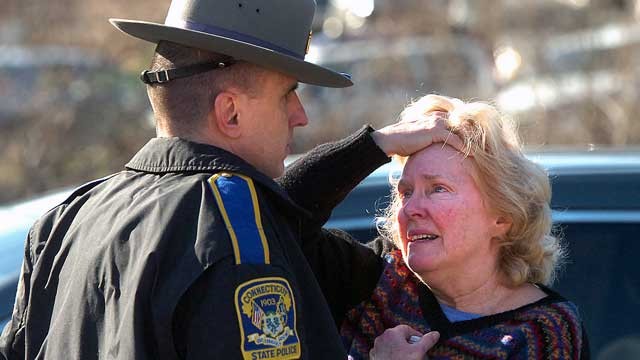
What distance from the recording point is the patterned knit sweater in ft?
7.95

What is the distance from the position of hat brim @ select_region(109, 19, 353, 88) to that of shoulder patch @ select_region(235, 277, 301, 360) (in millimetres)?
451

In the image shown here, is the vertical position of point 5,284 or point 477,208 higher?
point 477,208

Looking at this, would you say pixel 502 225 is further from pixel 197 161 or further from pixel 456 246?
pixel 197 161

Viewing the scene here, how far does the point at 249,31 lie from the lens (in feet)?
6.88

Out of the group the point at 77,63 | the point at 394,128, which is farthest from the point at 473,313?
the point at 77,63

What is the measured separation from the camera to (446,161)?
101 inches

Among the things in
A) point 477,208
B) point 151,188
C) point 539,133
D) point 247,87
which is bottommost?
point 539,133

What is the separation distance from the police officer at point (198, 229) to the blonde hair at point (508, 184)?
45cm

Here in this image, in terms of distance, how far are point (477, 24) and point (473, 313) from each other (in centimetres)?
1030

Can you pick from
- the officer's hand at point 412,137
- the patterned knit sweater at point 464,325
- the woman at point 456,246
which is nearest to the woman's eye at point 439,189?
the woman at point 456,246

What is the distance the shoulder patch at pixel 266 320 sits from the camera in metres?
1.82

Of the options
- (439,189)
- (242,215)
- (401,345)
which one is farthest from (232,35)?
(401,345)

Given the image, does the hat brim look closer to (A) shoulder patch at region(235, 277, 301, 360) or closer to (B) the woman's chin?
(A) shoulder patch at region(235, 277, 301, 360)

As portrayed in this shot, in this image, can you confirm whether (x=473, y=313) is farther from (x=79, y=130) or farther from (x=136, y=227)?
(x=79, y=130)
